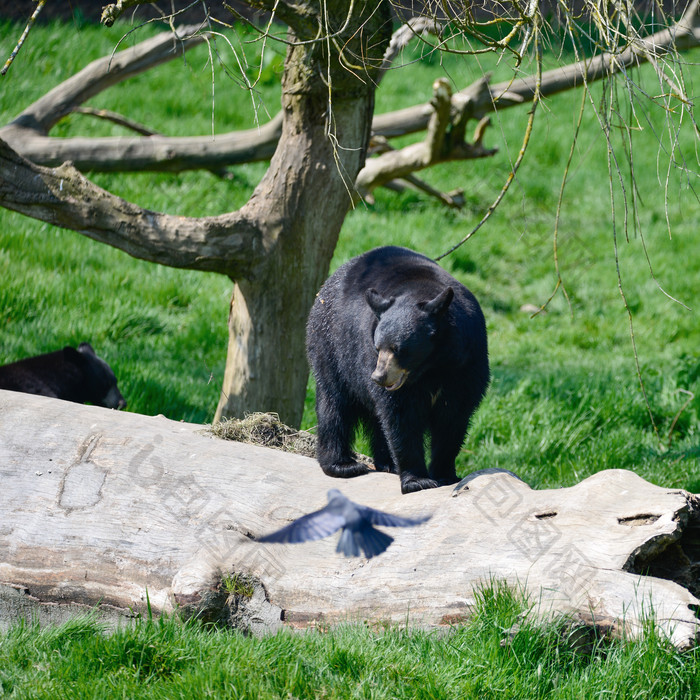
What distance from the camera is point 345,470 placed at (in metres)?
4.20

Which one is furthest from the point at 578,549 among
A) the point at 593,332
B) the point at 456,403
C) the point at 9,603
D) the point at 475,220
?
the point at 475,220

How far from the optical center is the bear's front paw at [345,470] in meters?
4.15

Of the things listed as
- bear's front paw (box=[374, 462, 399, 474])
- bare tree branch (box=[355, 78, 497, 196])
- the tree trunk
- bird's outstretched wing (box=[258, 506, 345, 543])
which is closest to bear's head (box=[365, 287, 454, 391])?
bear's front paw (box=[374, 462, 399, 474])

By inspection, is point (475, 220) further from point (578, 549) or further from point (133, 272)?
point (578, 549)

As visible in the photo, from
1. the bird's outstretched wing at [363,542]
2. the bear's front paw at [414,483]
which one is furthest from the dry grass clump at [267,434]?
the bird's outstretched wing at [363,542]

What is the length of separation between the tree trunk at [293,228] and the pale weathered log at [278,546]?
1.16m

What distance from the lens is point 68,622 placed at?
10.5ft

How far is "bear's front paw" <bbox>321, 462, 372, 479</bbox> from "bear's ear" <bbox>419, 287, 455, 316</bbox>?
0.97 meters

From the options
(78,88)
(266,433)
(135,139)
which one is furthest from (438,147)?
(266,433)

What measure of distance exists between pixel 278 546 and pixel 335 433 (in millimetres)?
1131

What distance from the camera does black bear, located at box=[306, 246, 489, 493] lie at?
383cm

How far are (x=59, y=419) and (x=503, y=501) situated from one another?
2247 millimetres

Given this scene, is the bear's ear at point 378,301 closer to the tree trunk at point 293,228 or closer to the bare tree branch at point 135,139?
the tree trunk at point 293,228

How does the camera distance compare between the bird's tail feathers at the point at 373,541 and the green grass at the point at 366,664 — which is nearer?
the bird's tail feathers at the point at 373,541
